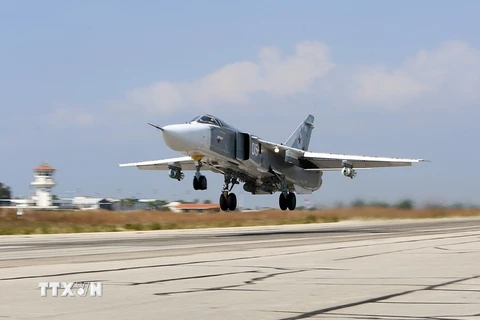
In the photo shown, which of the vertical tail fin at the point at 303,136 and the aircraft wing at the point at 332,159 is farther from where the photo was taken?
the vertical tail fin at the point at 303,136

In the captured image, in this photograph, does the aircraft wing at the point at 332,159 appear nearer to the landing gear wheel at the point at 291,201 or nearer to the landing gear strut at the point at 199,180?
the landing gear wheel at the point at 291,201

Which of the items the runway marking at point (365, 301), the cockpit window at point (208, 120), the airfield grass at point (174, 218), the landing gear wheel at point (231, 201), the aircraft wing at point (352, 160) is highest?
the cockpit window at point (208, 120)

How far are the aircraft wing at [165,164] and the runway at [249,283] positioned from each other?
62.4ft

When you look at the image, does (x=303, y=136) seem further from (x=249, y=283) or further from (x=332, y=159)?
(x=249, y=283)

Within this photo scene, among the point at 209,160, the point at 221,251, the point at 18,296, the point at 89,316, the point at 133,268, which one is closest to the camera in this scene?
the point at 89,316

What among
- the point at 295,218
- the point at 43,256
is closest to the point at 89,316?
the point at 43,256

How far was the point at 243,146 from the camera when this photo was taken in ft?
103

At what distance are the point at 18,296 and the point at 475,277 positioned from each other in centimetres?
702

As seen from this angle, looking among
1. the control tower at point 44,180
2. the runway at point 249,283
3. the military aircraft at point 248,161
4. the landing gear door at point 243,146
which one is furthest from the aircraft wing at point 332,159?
the control tower at point 44,180

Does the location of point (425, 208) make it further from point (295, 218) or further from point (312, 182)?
point (312, 182)

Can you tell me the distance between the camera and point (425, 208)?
1907 inches

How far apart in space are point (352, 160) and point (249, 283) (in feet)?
83.5

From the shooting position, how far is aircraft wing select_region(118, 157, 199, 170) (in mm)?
37125

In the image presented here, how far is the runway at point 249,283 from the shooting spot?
801 centimetres
